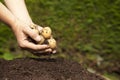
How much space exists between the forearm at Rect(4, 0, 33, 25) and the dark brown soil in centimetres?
25

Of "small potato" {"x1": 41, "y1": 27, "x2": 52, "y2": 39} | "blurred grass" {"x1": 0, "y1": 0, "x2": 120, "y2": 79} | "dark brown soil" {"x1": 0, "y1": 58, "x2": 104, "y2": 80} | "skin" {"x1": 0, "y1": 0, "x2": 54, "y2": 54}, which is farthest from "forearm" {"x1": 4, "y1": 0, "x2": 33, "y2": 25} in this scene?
"blurred grass" {"x1": 0, "y1": 0, "x2": 120, "y2": 79}

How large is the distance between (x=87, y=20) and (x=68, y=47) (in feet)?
1.18

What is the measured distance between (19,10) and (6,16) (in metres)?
0.20

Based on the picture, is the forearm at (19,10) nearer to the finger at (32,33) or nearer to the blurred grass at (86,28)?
the finger at (32,33)

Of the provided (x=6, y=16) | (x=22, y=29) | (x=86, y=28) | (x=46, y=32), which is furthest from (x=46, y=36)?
(x=86, y=28)

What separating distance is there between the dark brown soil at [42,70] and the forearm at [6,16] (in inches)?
10.5

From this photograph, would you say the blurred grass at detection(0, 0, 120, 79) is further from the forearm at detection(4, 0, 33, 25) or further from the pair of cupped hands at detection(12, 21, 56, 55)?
the pair of cupped hands at detection(12, 21, 56, 55)

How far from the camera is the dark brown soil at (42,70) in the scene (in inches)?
97.5

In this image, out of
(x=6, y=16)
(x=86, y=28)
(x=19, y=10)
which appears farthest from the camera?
(x=86, y=28)

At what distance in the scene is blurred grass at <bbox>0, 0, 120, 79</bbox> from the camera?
4738 mm

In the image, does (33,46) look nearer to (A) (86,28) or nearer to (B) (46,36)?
(B) (46,36)

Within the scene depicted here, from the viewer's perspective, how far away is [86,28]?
4824mm

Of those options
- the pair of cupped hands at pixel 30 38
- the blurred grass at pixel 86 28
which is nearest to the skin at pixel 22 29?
the pair of cupped hands at pixel 30 38

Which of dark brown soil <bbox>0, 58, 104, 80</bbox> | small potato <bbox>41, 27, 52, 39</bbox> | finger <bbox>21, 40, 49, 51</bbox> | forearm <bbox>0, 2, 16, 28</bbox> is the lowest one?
dark brown soil <bbox>0, 58, 104, 80</bbox>
